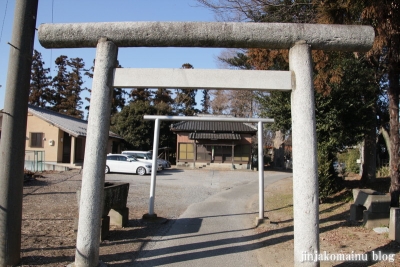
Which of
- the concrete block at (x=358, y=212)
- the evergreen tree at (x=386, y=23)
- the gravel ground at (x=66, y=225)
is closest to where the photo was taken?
the gravel ground at (x=66, y=225)

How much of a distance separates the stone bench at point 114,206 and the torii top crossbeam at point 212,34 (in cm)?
302

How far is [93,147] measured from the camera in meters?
4.96

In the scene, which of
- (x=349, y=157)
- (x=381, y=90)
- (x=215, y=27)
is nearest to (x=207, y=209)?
(x=215, y=27)

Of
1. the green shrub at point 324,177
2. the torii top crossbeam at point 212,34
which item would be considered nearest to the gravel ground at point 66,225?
the torii top crossbeam at point 212,34

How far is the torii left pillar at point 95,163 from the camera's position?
192 inches

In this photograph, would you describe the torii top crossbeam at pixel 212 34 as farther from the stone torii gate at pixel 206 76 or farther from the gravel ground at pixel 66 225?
the gravel ground at pixel 66 225

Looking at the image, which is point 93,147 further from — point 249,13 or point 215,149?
point 215,149

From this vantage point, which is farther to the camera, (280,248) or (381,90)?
(381,90)

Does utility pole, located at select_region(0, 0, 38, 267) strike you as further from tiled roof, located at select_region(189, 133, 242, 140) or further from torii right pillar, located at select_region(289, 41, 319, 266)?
tiled roof, located at select_region(189, 133, 242, 140)

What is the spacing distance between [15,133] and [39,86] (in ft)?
148

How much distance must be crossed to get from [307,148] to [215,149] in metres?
27.8

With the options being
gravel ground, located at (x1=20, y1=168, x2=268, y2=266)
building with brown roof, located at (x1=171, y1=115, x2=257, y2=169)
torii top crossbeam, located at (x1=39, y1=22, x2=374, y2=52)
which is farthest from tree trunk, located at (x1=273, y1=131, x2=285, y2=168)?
torii top crossbeam, located at (x1=39, y1=22, x2=374, y2=52)

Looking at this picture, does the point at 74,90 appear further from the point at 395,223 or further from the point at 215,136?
the point at 395,223

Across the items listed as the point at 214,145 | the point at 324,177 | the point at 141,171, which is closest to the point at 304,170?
the point at 324,177
